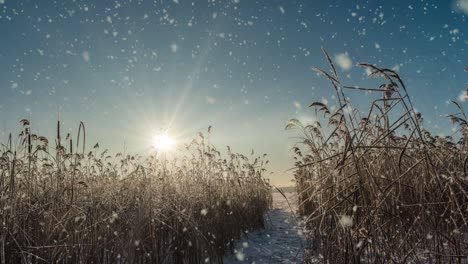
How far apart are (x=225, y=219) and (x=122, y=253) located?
2047 mm

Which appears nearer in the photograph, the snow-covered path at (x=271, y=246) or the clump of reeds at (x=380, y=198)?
the clump of reeds at (x=380, y=198)

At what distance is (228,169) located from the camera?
8.01 metres

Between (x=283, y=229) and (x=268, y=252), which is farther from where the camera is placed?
(x=283, y=229)

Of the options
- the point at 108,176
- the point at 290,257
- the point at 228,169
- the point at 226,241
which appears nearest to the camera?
the point at 290,257

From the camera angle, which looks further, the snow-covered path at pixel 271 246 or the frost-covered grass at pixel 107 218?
the snow-covered path at pixel 271 246

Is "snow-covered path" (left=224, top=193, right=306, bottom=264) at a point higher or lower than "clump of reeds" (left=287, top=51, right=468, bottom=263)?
lower

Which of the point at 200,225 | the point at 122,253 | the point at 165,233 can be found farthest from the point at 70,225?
the point at 200,225

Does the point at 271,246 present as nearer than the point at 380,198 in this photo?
No

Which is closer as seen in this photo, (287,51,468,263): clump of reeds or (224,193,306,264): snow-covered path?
(287,51,468,263): clump of reeds

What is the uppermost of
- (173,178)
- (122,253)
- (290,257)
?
(173,178)

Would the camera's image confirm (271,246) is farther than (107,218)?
Yes

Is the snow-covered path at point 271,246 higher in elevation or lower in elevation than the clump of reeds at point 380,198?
lower

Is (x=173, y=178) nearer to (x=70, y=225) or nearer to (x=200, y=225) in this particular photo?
(x=200, y=225)

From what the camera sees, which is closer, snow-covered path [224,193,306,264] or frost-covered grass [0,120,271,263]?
frost-covered grass [0,120,271,263]
